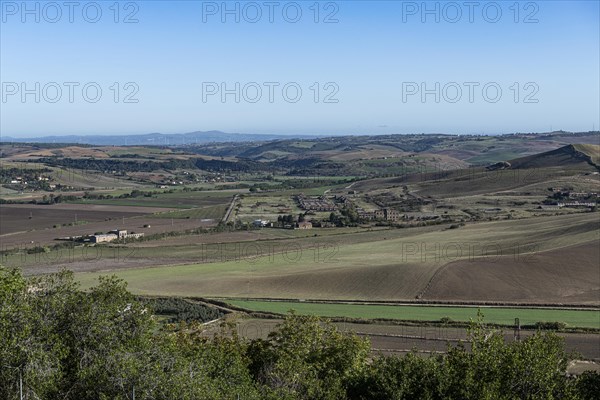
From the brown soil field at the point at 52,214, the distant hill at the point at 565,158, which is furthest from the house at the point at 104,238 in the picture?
the distant hill at the point at 565,158

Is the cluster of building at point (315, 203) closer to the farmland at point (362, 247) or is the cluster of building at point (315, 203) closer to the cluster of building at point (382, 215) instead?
the farmland at point (362, 247)

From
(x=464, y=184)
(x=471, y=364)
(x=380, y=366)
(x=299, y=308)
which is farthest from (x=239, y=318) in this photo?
(x=464, y=184)

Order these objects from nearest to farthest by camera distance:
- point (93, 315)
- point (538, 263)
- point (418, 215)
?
1. point (93, 315)
2. point (538, 263)
3. point (418, 215)

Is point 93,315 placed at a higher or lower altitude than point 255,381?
higher

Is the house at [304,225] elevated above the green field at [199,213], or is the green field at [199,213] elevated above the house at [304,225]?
the green field at [199,213]

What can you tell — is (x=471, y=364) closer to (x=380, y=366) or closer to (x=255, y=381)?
(x=380, y=366)

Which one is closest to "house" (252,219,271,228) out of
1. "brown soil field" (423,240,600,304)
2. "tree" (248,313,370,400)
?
"brown soil field" (423,240,600,304)

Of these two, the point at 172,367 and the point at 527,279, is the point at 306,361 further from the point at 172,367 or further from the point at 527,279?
the point at 527,279
